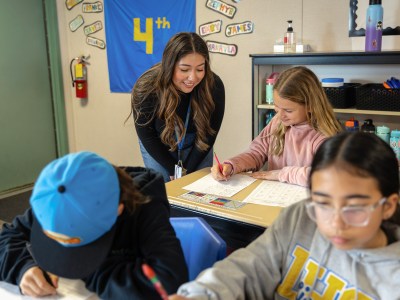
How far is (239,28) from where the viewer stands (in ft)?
10.4

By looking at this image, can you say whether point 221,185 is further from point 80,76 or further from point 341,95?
point 80,76

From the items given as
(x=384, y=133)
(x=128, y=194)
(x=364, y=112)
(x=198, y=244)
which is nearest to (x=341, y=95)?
(x=364, y=112)

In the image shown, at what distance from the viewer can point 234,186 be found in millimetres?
1771

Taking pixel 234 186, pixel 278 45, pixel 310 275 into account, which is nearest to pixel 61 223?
pixel 310 275

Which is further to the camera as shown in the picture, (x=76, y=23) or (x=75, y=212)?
(x=76, y=23)

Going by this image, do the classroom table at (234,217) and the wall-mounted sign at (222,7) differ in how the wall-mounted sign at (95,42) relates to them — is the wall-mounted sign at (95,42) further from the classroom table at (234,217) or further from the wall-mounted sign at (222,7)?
the classroom table at (234,217)

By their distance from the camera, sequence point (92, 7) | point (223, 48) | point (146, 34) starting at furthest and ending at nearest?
point (92, 7), point (146, 34), point (223, 48)

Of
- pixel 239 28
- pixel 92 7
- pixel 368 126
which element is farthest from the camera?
pixel 92 7

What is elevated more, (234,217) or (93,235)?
(93,235)

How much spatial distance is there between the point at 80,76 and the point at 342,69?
8.39 ft

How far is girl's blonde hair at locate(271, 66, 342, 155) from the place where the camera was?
1.74 meters

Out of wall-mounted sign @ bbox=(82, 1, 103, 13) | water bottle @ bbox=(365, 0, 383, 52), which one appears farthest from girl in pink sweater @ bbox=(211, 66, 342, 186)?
wall-mounted sign @ bbox=(82, 1, 103, 13)

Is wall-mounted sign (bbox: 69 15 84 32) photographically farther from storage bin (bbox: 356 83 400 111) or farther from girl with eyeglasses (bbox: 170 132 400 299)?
girl with eyeglasses (bbox: 170 132 400 299)

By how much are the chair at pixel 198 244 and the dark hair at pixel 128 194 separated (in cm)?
25
